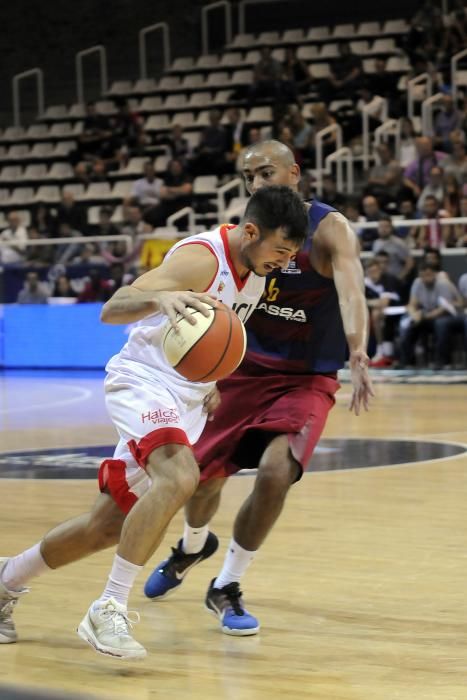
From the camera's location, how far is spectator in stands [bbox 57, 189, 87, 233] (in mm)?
19516

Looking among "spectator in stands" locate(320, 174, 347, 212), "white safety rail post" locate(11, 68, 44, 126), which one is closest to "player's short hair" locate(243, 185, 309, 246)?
"spectator in stands" locate(320, 174, 347, 212)

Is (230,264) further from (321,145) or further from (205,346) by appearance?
(321,145)

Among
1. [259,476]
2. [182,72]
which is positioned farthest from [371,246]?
[259,476]

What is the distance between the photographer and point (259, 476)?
4.59 metres

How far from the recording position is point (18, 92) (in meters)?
26.2

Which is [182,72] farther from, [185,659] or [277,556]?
[185,659]

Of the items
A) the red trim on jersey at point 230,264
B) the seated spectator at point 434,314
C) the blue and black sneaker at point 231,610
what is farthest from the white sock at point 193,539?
the seated spectator at point 434,314

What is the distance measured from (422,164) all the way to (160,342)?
12.8 meters

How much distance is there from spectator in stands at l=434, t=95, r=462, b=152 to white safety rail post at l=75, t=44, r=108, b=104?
9024mm

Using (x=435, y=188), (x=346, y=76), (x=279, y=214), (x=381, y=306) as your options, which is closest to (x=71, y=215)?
(x=346, y=76)

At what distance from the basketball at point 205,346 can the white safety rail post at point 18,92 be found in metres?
21.9

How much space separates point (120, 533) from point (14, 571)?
1.41ft

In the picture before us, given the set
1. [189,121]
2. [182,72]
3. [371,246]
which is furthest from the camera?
[182,72]

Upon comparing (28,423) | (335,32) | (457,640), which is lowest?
(28,423)
